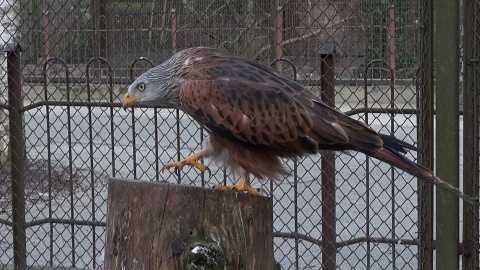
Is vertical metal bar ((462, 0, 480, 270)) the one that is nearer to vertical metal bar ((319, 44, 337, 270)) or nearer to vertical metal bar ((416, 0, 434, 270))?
vertical metal bar ((416, 0, 434, 270))

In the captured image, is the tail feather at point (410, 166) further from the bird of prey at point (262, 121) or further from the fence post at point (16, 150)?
the fence post at point (16, 150)

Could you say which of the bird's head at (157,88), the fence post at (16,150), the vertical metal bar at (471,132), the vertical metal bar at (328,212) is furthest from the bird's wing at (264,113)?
the fence post at (16,150)

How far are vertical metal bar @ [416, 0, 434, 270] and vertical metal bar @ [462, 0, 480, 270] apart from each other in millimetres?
202

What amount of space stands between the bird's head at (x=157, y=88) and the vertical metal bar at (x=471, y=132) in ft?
5.74

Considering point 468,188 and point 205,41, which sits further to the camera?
point 205,41

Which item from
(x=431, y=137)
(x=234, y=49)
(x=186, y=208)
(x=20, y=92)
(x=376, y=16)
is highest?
(x=376, y=16)

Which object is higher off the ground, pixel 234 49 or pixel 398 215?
pixel 234 49

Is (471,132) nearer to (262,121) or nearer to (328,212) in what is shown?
(328,212)

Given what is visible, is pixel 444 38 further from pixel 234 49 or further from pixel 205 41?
pixel 205 41

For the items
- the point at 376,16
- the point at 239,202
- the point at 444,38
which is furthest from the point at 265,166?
the point at 376,16

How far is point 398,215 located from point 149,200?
594 cm

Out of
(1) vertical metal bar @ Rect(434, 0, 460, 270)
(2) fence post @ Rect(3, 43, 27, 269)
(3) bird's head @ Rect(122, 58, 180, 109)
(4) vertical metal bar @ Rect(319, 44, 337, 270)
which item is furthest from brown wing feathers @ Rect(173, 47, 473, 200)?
(2) fence post @ Rect(3, 43, 27, 269)

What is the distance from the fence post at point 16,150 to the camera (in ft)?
19.0

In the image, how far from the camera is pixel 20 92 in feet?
19.2
